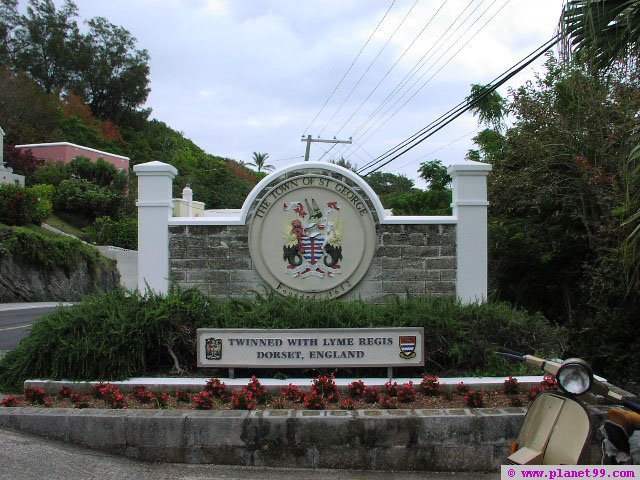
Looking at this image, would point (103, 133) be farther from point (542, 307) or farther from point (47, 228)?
point (542, 307)

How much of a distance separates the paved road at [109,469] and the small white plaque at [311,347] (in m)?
1.58

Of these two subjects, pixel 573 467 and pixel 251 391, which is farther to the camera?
pixel 251 391

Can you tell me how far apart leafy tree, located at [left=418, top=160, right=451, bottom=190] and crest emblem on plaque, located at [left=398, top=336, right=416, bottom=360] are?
2455cm

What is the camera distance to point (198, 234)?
877 centimetres

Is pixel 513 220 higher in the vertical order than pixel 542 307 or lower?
higher

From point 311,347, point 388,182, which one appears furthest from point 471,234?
point 388,182

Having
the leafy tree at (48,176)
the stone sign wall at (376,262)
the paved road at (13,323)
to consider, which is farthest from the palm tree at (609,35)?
the leafy tree at (48,176)

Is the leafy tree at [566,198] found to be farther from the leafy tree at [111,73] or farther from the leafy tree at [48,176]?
the leafy tree at [111,73]

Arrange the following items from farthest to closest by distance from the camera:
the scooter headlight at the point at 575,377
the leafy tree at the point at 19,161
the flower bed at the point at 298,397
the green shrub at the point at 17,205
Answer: the leafy tree at the point at 19,161 < the green shrub at the point at 17,205 < the flower bed at the point at 298,397 < the scooter headlight at the point at 575,377

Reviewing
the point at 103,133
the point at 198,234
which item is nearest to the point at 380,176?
the point at 103,133

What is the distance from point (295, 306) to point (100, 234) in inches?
1226

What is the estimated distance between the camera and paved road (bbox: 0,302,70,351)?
1141 cm

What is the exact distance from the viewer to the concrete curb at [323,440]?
5449 millimetres

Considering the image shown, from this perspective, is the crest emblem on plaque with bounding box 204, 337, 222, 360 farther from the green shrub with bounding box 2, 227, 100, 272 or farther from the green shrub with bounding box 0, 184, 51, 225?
the green shrub with bounding box 0, 184, 51, 225
